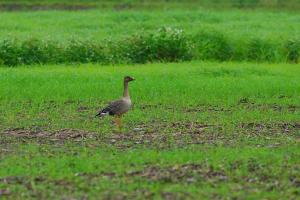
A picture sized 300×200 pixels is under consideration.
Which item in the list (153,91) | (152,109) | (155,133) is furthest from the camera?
(153,91)

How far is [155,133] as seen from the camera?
15.2 m

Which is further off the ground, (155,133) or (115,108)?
(115,108)

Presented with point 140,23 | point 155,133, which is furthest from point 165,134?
point 140,23

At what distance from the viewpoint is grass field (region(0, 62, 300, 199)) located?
11.2 metres

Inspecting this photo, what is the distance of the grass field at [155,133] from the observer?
36.8ft

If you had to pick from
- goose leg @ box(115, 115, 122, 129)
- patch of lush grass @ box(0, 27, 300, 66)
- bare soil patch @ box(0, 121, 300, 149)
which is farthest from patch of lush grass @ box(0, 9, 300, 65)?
bare soil patch @ box(0, 121, 300, 149)

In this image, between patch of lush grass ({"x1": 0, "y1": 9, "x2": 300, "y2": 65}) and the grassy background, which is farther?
patch of lush grass ({"x1": 0, "y1": 9, "x2": 300, "y2": 65})

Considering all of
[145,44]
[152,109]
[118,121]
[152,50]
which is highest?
[118,121]

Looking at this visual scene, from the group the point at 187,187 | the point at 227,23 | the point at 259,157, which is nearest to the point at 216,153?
the point at 259,157

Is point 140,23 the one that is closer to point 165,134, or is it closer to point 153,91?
point 153,91

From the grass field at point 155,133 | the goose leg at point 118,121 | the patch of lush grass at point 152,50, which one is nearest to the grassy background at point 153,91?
the grass field at point 155,133

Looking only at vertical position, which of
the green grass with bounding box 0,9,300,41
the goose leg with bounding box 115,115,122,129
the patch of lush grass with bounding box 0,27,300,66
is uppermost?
the goose leg with bounding box 115,115,122,129

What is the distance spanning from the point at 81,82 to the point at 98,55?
5.31 m

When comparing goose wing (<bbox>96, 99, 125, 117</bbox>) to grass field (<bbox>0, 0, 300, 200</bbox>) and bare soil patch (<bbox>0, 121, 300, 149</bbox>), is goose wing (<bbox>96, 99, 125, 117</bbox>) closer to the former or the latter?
grass field (<bbox>0, 0, 300, 200</bbox>)
